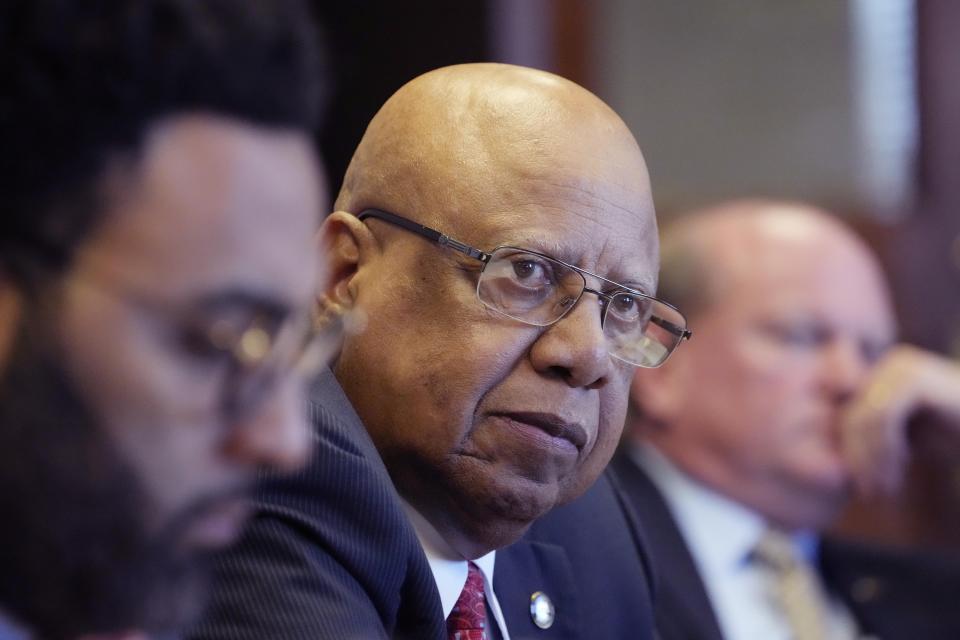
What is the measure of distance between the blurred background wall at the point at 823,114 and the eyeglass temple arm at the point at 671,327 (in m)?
1.90

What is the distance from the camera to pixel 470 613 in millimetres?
1441

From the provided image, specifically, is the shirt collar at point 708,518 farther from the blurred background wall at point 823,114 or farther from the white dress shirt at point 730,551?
the blurred background wall at point 823,114

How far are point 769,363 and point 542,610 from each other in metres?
1.19

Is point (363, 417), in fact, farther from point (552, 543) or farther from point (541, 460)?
point (552, 543)

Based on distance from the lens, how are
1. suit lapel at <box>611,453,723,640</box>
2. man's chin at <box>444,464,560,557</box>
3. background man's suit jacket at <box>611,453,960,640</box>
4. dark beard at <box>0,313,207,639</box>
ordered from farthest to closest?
1. background man's suit jacket at <box>611,453,960,640</box>
2. suit lapel at <box>611,453,723,640</box>
3. man's chin at <box>444,464,560,557</box>
4. dark beard at <box>0,313,207,639</box>

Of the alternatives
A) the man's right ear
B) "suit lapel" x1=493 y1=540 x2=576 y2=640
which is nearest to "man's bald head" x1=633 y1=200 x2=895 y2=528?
"suit lapel" x1=493 y1=540 x2=576 y2=640

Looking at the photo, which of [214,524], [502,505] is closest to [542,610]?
[502,505]

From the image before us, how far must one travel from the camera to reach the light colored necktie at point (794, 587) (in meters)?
2.43

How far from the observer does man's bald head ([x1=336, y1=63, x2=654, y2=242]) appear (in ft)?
4.62

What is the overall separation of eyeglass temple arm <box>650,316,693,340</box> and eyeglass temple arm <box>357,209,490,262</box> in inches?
9.8

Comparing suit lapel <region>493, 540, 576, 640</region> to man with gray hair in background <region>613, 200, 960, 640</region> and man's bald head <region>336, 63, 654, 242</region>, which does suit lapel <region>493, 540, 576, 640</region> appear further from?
man with gray hair in background <region>613, 200, 960, 640</region>

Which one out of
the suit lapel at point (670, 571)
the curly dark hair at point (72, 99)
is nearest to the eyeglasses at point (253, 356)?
the curly dark hair at point (72, 99)

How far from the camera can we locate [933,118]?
357 centimetres

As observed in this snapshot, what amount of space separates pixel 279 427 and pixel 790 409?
1.84 metres
